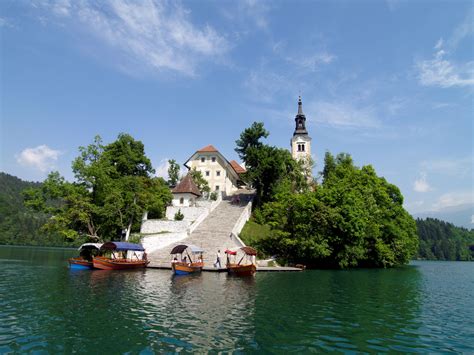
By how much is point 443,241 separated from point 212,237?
123 metres

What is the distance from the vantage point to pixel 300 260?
39.8 meters

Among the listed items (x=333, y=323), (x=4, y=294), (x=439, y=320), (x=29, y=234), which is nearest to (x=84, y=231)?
(x=4, y=294)

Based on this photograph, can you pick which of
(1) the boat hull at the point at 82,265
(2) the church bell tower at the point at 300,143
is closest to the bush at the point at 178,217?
(1) the boat hull at the point at 82,265

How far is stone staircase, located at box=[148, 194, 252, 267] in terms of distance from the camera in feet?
117

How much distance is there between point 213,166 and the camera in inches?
2586

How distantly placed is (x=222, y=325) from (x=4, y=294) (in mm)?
13871

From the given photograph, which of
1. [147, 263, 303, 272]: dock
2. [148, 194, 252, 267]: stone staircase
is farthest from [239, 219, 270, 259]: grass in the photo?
[147, 263, 303, 272]: dock

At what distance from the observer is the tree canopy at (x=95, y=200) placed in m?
40.5

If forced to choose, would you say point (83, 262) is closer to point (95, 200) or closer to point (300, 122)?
point (95, 200)

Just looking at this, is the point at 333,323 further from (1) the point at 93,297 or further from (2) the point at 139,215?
(2) the point at 139,215

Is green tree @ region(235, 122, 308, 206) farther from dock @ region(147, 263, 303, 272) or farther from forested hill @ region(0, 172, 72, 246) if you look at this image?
forested hill @ region(0, 172, 72, 246)

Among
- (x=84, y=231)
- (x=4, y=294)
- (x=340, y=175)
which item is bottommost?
(x=4, y=294)

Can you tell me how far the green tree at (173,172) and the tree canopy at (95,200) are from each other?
1782cm

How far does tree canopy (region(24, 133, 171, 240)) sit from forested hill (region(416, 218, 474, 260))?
11816cm
